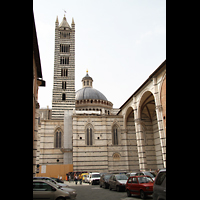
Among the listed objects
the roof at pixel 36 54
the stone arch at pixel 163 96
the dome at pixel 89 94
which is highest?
the dome at pixel 89 94

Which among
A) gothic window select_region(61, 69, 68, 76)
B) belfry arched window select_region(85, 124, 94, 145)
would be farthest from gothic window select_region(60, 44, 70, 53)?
belfry arched window select_region(85, 124, 94, 145)

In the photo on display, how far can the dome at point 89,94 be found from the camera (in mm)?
41875

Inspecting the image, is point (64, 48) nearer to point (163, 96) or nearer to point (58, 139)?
point (58, 139)

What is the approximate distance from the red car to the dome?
3163 cm

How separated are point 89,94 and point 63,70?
8920 millimetres

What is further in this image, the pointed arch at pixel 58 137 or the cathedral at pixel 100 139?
the pointed arch at pixel 58 137

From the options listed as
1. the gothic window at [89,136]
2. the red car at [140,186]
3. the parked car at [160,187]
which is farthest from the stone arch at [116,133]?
the parked car at [160,187]

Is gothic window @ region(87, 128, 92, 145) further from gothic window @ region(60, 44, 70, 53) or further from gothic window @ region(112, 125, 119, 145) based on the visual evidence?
gothic window @ region(60, 44, 70, 53)

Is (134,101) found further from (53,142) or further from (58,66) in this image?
(58,66)

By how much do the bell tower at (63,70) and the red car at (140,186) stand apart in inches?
880

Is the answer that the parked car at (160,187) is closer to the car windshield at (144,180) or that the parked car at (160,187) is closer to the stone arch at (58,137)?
the car windshield at (144,180)

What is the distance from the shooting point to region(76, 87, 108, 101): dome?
137 ft

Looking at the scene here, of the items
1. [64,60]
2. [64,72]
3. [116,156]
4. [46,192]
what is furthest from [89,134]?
[46,192]
